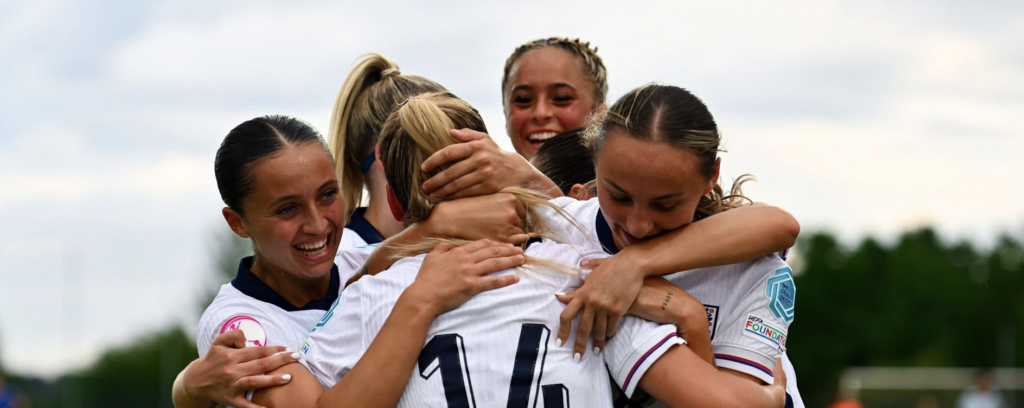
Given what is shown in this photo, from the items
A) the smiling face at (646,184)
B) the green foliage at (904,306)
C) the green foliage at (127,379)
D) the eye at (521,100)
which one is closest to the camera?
the smiling face at (646,184)

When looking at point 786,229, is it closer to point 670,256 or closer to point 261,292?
point 670,256

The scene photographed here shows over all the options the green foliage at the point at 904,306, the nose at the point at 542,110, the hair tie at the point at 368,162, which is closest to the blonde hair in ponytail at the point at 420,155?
the hair tie at the point at 368,162

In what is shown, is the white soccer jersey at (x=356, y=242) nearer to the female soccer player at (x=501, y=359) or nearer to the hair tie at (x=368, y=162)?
the hair tie at (x=368, y=162)

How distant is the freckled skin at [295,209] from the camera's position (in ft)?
10.8

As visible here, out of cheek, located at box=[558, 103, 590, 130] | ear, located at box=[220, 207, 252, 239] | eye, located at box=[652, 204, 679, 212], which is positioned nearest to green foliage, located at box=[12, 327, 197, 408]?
cheek, located at box=[558, 103, 590, 130]

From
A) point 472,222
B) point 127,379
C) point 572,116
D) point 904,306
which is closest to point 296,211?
point 472,222

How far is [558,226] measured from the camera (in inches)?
119

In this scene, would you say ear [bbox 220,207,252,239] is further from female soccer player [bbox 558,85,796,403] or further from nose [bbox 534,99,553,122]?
nose [bbox 534,99,553,122]

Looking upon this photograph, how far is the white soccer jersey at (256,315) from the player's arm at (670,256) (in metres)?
1.01

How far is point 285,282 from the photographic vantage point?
350 cm

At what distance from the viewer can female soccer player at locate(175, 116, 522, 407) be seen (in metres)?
3.28

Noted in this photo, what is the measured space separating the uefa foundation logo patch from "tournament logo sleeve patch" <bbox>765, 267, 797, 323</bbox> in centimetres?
147

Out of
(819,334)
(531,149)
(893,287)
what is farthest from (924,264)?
(531,149)

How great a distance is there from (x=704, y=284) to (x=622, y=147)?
503 millimetres
